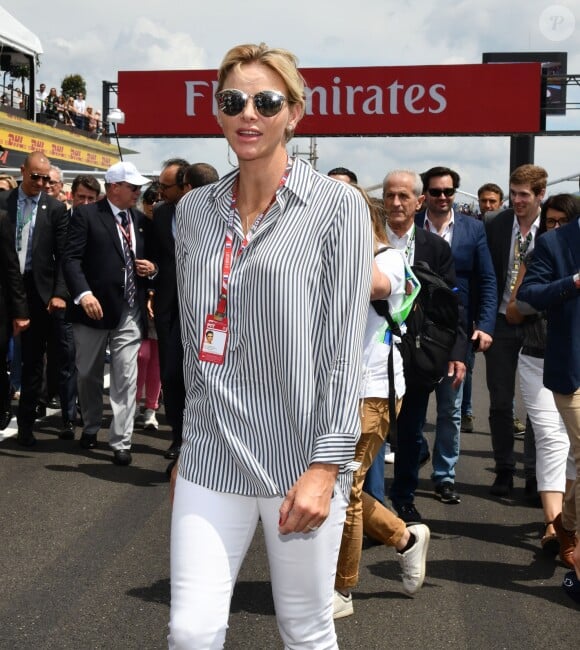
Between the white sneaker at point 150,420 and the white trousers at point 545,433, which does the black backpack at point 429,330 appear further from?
the white sneaker at point 150,420

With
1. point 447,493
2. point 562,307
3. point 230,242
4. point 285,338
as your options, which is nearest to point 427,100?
point 447,493

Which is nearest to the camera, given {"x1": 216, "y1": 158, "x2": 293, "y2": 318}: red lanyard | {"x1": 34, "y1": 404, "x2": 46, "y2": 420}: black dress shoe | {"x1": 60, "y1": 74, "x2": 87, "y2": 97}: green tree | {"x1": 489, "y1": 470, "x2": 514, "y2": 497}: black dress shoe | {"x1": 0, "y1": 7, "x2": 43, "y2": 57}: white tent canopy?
{"x1": 216, "y1": 158, "x2": 293, "y2": 318}: red lanyard

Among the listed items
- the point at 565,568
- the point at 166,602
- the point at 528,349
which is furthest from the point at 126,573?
the point at 528,349

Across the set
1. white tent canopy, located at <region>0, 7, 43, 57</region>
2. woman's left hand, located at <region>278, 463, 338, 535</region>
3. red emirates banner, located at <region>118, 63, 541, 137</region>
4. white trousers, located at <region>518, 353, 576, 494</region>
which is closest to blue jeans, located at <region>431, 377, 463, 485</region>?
white trousers, located at <region>518, 353, 576, 494</region>

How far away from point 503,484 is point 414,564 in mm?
2532

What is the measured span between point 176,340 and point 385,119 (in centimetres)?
1883

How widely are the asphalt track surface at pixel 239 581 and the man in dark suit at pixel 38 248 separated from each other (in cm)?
147

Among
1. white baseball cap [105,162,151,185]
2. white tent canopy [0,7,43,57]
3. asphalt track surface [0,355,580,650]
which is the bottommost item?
asphalt track surface [0,355,580,650]

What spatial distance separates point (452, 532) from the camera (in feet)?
20.4

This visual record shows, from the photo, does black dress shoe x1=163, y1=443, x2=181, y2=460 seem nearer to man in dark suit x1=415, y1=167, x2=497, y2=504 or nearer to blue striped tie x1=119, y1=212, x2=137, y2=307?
blue striped tie x1=119, y1=212, x2=137, y2=307

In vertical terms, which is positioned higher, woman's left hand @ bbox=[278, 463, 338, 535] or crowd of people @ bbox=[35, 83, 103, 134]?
crowd of people @ bbox=[35, 83, 103, 134]

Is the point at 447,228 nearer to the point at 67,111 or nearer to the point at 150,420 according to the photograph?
the point at 150,420

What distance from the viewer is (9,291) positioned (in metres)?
7.81

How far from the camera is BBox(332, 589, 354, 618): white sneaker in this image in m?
4.64
